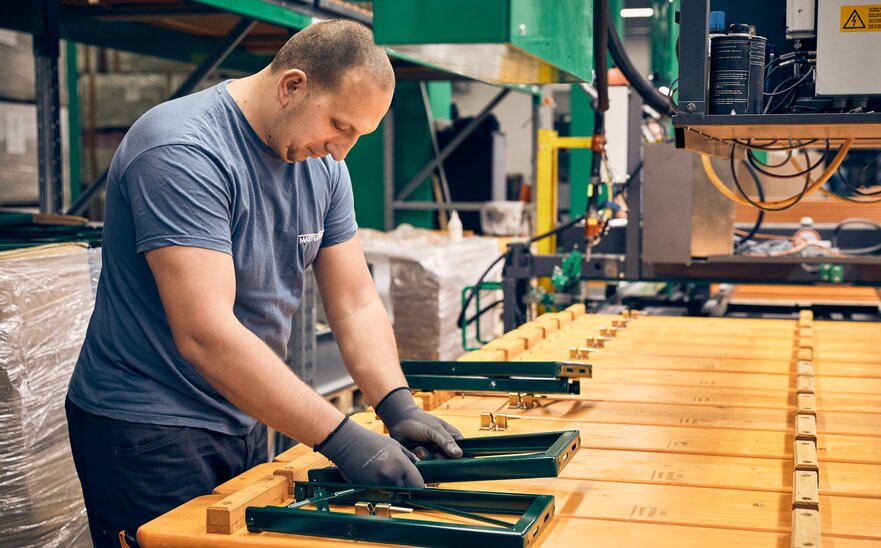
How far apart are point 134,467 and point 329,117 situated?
88cm

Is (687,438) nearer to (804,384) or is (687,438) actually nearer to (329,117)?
(804,384)

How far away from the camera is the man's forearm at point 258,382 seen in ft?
6.21

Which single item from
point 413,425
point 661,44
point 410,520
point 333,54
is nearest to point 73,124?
point 661,44

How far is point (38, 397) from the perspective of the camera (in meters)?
3.16

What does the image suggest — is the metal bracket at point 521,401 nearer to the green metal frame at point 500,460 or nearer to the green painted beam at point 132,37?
the green metal frame at point 500,460

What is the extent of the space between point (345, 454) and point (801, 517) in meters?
0.82

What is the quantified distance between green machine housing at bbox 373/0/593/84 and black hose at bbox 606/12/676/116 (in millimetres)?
376

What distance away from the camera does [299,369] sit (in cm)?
500

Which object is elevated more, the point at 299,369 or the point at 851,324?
the point at 851,324

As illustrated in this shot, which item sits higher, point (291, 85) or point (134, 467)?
point (291, 85)

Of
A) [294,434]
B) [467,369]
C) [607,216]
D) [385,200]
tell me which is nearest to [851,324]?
[607,216]

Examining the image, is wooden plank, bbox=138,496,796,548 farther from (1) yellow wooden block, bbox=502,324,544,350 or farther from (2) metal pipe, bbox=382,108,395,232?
(2) metal pipe, bbox=382,108,395,232

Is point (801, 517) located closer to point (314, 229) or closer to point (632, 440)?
point (632, 440)

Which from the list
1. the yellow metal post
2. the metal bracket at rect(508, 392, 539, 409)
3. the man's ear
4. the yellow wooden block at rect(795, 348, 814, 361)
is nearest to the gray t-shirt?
the man's ear
